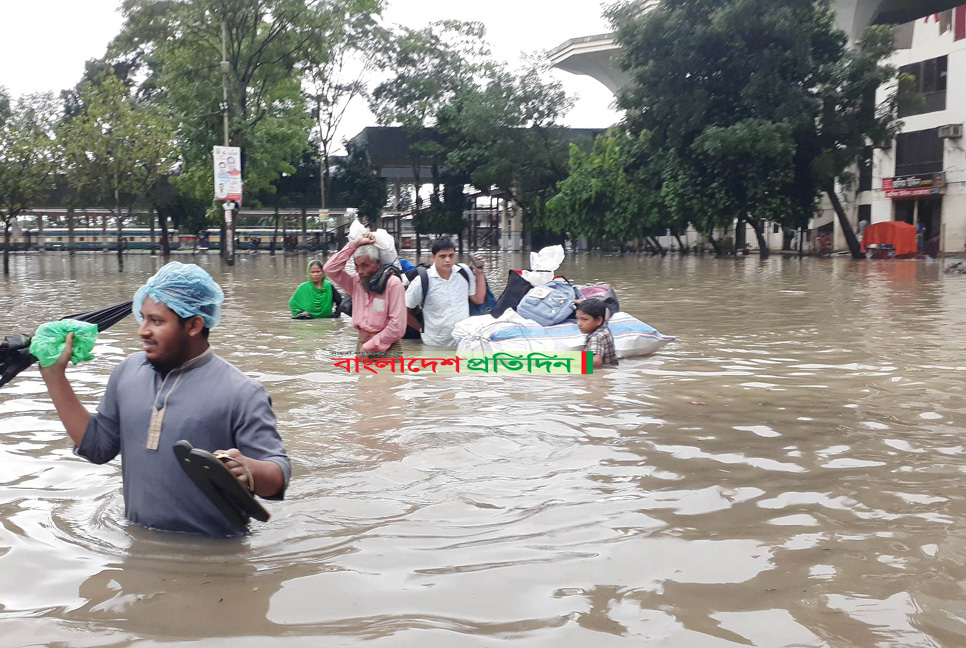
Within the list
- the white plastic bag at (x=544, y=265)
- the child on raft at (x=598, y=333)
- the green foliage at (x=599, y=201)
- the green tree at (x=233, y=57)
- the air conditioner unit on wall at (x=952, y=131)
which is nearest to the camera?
the child on raft at (x=598, y=333)

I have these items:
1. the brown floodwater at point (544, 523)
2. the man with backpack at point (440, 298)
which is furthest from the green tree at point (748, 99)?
the brown floodwater at point (544, 523)

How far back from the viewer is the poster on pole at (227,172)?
32031 millimetres

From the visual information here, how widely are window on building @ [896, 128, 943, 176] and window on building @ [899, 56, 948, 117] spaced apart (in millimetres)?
885

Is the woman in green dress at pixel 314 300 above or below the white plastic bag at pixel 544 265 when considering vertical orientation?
below

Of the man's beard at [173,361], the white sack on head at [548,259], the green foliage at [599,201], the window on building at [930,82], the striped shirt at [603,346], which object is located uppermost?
the window on building at [930,82]

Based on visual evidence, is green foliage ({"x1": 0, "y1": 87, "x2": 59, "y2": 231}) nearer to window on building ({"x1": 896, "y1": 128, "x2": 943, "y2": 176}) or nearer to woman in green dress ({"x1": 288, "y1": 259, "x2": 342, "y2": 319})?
woman in green dress ({"x1": 288, "y1": 259, "x2": 342, "y2": 319})

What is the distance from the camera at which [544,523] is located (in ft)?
13.9

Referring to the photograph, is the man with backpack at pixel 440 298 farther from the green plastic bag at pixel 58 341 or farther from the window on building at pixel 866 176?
the window on building at pixel 866 176

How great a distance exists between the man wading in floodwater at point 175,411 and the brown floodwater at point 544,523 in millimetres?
226

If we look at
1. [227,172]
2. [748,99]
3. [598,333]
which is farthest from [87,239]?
[598,333]

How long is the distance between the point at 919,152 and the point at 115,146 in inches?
1202

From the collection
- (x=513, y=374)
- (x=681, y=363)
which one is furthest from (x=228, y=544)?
(x=681, y=363)

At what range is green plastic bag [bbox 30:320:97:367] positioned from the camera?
11.7 ft

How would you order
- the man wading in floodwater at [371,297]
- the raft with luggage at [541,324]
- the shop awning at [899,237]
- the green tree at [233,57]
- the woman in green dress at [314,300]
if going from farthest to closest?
the shop awning at [899,237]
the green tree at [233,57]
the woman in green dress at [314,300]
the raft with luggage at [541,324]
the man wading in floodwater at [371,297]
